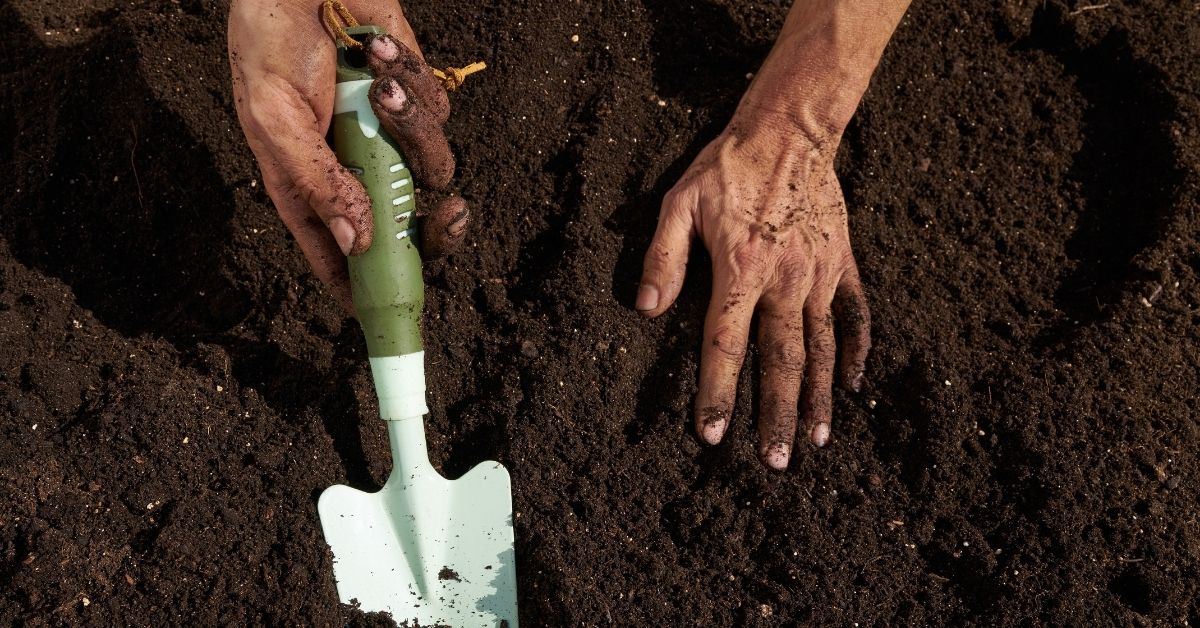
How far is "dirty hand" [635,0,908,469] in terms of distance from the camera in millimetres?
1788

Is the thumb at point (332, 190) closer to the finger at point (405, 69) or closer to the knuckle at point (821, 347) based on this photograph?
the finger at point (405, 69)

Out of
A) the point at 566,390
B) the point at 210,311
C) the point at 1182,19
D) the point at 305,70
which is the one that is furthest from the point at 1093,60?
the point at 210,311

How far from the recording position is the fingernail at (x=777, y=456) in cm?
175

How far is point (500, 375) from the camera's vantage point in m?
1.82

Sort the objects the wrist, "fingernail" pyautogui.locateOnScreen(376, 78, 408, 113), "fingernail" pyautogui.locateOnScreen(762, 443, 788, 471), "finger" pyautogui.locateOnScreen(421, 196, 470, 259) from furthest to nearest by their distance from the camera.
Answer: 1. the wrist
2. "fingernail" pyautogui.locateOnScreen(762, 443, 788, 471)
3. "finger" pyautogui.locateOnScreen(421, 196, 470, 259)
4. "fingernail" pyautogui.locateOnScreen(376, 78, 408, 113)

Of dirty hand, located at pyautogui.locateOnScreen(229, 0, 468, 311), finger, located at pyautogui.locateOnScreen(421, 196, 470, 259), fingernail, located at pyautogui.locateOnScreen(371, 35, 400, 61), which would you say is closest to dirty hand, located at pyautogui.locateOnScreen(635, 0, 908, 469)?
finger, located at pyautogui.locateOnScreen(421, 196, 470, 259)

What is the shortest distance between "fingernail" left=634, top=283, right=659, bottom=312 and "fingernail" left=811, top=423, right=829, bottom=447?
15.8 inches

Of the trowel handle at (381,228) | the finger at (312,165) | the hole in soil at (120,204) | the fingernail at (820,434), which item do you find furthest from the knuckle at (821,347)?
the hole in soil at (120,204)

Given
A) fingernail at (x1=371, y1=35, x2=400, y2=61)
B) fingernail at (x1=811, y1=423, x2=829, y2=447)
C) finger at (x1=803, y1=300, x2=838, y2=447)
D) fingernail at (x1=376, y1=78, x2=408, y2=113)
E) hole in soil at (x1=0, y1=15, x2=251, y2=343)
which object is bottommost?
hole in soil at (x1=0, y1=15, x2=251, y2=343)

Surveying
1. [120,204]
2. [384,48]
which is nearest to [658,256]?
[384,48]

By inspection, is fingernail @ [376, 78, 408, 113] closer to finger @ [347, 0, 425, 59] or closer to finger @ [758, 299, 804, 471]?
finger @ [347, 0, 425, 59]

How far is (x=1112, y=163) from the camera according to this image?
205cm

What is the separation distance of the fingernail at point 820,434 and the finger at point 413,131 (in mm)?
878

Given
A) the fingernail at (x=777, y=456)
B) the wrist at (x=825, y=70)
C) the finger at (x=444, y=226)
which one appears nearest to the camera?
the finger at (x=444, y=226)
